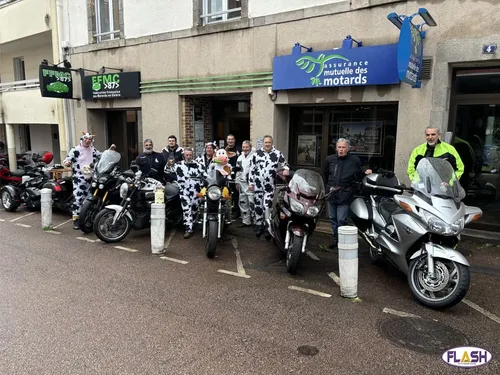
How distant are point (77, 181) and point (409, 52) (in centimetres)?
630

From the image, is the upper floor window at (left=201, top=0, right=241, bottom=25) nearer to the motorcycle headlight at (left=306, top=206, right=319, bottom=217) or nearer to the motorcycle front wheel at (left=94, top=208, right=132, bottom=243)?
the motorcycle front wheel at (left=94, top=208, right=132, bottom=243)

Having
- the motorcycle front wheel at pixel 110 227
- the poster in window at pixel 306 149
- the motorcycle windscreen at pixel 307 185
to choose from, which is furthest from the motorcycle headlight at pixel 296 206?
the poster in window at pixel 306 149

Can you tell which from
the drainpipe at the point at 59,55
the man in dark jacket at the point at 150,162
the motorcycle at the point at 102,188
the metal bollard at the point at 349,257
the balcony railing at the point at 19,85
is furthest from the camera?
the balcony railing at the point at 19,85

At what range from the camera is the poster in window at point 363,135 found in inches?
306

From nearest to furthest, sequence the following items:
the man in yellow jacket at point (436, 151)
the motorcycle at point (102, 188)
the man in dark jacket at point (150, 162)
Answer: the man in yellow jacket at point (436, 151), the motorcycle at point (102, 188), the man in dark jacket at point (150, 162)

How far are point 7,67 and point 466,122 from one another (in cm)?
1740

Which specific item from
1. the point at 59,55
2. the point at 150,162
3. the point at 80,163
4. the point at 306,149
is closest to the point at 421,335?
the point at 306,149

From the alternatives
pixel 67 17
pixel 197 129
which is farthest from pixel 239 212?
pixel 67 17

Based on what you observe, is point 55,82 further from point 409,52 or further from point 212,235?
point 409,52

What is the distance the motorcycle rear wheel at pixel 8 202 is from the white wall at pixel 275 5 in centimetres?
688

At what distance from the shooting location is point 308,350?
3.39 metres

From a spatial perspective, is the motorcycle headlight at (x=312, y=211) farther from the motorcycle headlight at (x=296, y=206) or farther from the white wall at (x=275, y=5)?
the white wall at (x=275, y=5)

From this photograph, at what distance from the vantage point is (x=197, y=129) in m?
10.3

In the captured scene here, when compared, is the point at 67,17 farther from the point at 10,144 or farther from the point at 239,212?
the point at 239,212
